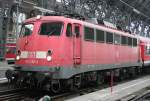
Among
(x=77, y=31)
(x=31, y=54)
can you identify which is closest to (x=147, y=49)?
(x=77, y=31)

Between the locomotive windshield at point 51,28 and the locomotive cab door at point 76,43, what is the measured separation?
78cm

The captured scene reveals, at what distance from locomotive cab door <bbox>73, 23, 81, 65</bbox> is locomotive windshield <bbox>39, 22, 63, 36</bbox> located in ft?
2.55

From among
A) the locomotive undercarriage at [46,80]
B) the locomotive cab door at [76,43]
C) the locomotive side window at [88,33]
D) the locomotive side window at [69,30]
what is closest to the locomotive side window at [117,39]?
the locomotive undercarriage at [46,80]

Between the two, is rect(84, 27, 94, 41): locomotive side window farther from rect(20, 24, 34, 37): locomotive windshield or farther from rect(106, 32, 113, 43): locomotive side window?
rect(20, 24, 34, 37): locomotive windshield

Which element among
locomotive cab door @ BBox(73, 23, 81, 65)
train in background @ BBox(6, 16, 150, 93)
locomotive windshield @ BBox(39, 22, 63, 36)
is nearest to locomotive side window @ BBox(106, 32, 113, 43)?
train in background @ BBox(6, 16, 150, 93)

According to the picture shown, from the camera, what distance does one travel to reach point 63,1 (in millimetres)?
43406

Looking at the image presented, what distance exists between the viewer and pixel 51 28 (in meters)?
15.6

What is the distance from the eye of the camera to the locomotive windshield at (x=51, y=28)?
15.4 m

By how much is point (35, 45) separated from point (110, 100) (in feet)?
12.5

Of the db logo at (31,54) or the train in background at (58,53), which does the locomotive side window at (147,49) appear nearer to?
the train in background at (58,53)

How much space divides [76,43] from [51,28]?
50.8 inches

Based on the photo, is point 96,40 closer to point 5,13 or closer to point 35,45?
point 35,45

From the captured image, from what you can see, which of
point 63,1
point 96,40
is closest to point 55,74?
point 96,40

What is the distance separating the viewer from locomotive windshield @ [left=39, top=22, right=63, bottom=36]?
1535cm
